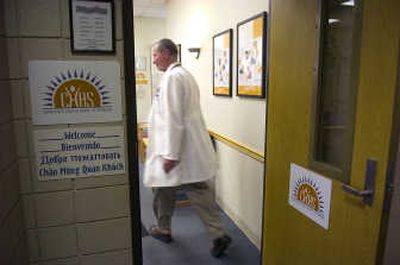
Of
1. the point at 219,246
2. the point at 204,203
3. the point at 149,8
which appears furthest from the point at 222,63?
the point at 149,8

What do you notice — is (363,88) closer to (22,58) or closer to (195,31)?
(22,58)

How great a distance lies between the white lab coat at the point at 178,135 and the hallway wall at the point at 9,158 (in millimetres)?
1207

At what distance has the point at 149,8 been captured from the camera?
5.13 m

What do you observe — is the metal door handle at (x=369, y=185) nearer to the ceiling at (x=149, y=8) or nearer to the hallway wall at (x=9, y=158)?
the hallway wall at (x=9, y=158)

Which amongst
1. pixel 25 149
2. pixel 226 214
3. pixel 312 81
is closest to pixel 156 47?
pixel 312 81

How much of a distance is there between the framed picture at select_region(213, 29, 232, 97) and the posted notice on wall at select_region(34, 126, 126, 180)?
5.99 feet

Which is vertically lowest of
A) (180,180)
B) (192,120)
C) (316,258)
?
(316,258)

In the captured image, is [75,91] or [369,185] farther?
[369,185]

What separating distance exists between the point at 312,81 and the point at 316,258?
90cm

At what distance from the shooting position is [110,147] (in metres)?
1.18

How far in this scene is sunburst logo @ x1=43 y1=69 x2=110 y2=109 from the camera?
3.57 feet

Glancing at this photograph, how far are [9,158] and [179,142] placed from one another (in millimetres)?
1324

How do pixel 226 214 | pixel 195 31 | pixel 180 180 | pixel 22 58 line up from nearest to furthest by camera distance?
1. pixel 22 58
2. pixel 180 180
3. pixel 226 214
4. pixel 195 31

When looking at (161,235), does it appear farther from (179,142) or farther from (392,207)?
(392,207)
